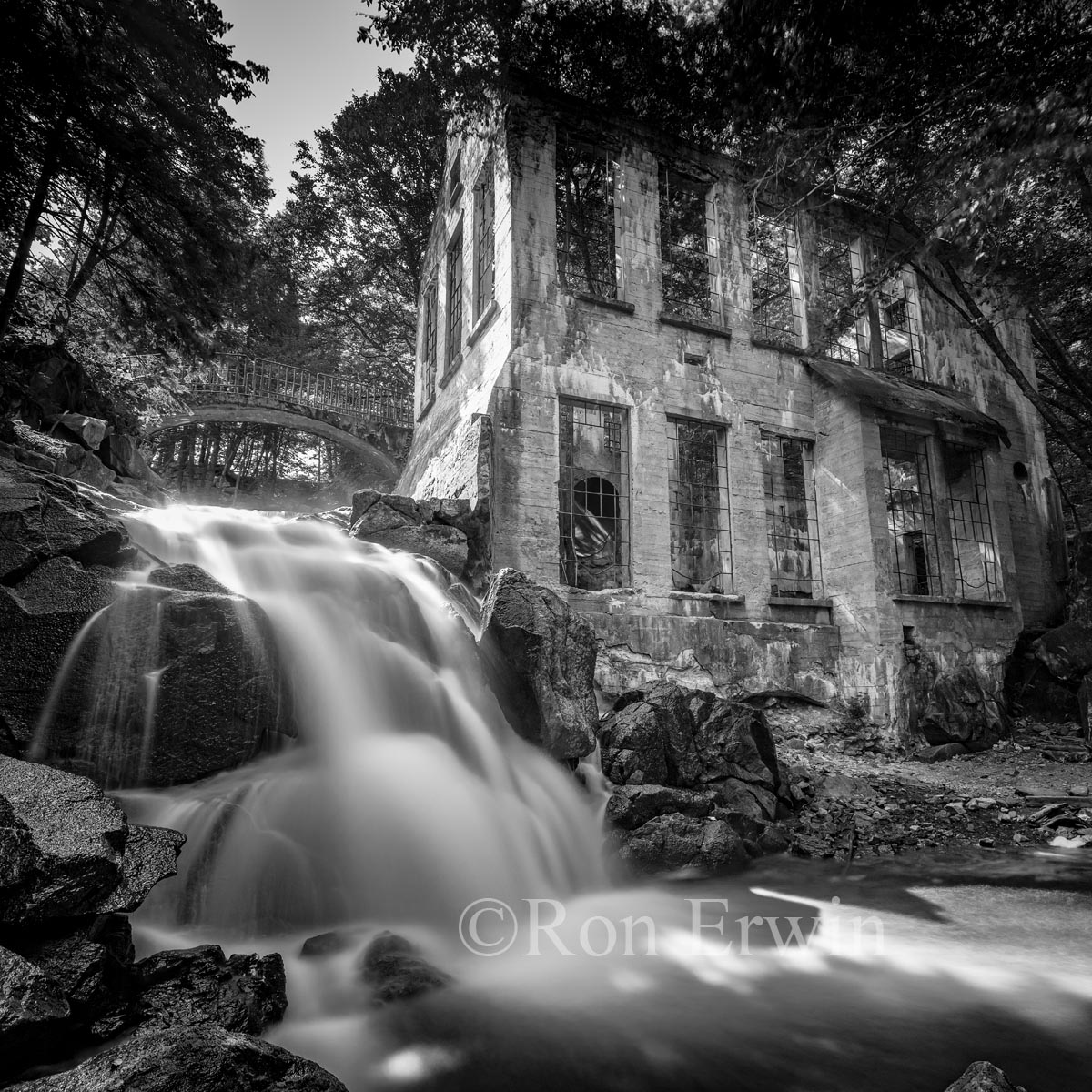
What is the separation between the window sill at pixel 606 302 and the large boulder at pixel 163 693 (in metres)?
7.31

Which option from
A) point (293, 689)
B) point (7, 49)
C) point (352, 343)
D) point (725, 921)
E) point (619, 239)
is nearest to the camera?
point (725, 921)

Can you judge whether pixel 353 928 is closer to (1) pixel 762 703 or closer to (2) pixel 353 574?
(2) pixel 353 574

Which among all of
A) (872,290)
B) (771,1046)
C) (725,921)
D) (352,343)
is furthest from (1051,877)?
(352,343)

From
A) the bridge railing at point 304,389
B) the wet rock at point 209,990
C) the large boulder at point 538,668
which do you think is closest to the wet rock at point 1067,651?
the large boulder at point 538,668

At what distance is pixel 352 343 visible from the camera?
79.8ft

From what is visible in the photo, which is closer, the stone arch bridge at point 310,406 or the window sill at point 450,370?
the window sill at point 450,370

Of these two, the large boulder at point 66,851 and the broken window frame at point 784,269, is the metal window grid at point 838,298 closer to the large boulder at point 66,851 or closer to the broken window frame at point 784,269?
the broken window frame at point 784,269

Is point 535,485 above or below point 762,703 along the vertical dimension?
above

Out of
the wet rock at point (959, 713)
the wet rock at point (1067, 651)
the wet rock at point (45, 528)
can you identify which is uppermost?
the wet rock at point (45, 528)

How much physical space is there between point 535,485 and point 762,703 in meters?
4.56

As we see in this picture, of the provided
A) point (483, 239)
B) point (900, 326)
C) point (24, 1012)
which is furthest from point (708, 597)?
point (24, 1012)

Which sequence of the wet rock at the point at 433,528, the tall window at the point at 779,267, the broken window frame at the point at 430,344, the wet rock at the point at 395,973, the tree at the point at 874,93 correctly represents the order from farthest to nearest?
the broken window frame at the point at 430,344, the tall window at the point at 779,267, the wet rock at the point at 433,528, the tree at the point at 874,93, the wet rock at the point at 395,973

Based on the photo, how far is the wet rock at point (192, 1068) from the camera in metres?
1.87

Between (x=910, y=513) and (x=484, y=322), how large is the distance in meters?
12.2
